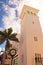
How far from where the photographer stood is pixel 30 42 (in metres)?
25.7

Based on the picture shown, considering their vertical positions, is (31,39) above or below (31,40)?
above

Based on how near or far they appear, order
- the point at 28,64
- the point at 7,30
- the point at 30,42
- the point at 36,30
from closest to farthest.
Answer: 1. the point at 28,64
2. the point at 30,42
3. the point at 36,30
4. the point at 7,30

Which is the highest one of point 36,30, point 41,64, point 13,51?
point 36,30

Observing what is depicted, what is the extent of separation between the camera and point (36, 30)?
27375 mm

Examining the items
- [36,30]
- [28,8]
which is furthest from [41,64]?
[28,8]

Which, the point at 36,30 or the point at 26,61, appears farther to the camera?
the point at 36,30

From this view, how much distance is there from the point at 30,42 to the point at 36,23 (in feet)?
14.3

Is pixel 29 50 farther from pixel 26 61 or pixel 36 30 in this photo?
pixel 36 30

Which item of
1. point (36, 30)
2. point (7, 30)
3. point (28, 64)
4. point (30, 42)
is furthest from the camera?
point (7, 30)

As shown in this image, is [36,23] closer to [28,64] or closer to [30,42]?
[30,42]

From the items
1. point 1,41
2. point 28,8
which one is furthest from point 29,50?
point 28,8

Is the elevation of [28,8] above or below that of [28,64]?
above

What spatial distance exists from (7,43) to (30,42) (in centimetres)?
460

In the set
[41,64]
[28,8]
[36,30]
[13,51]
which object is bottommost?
[41,64]
